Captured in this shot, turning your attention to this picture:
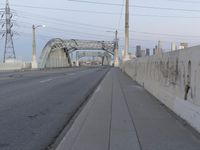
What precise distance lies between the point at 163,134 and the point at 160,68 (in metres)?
7.71

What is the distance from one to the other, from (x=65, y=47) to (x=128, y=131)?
133 meters

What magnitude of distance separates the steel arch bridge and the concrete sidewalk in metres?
107

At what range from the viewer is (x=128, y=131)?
1050cm

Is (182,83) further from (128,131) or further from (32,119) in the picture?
(32,119)

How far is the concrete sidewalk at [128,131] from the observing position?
8875 mm

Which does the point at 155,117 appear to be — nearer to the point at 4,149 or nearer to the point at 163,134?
the point at 163,134

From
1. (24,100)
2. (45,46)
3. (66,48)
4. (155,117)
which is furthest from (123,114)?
(66,48)

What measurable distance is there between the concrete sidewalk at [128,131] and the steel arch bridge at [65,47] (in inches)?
4229

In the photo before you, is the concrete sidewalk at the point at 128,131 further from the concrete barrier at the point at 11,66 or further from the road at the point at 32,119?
the concrete barrier at the point at 11,66

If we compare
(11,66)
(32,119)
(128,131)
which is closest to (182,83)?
(128,131)

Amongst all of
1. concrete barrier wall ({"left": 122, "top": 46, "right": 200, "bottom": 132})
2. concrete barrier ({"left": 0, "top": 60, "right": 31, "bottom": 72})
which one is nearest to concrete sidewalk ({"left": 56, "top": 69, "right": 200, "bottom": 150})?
concrete barrier wall ({"left": 122, "top": 46, "right": 200, "bottom": 132})

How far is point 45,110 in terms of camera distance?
14.8 meters

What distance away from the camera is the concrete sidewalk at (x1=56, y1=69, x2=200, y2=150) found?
29.1 ft

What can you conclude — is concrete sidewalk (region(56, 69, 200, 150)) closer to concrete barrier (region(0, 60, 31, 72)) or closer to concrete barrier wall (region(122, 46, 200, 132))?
concrete barrier wall (region(122, 46, 200, 132))
